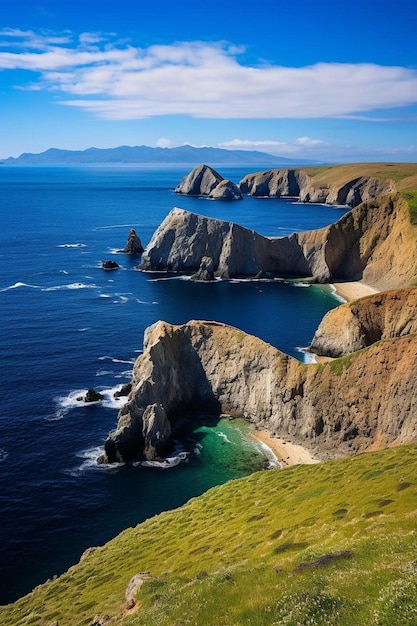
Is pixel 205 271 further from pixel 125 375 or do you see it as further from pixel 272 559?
pixel 272 559

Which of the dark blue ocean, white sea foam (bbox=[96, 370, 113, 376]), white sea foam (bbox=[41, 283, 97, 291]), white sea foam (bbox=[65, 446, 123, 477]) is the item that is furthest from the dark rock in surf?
white sea foam (bbox=[41, 283, 97, 291])

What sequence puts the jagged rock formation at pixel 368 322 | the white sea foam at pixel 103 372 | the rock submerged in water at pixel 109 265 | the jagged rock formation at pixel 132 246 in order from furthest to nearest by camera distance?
1. the jagged rock formation at pixel 132 246
2. the rock submerged in water at pixel 109 265
3. the white sea foam at pixel 103 372
4. the jagged rock formation at pixel 368 322

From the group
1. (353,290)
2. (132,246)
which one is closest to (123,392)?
(353,290)

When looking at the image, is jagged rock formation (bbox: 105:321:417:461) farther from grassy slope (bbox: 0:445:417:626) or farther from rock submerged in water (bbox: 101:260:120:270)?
rock submerged in water (bbox: 101:260:120:270)

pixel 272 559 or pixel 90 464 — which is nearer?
pixel 272 559

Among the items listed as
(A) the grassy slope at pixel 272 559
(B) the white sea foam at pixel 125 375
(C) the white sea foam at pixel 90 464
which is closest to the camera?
(A) the grassy slope at pixel 272 559

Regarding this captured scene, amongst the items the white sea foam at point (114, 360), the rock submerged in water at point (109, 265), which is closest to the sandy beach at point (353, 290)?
the white sea foam at point (114, 360)

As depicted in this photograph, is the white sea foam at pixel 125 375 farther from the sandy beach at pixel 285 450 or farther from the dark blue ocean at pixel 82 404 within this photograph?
the sandy beach at pixel 285 450
